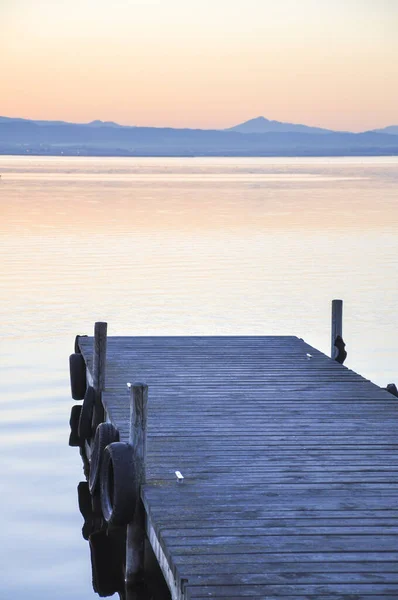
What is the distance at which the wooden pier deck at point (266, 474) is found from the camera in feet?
24.9

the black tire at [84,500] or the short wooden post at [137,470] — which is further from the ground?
the short wooden post at [137,470]

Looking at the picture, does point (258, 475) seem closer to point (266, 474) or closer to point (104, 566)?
point (266, 474)

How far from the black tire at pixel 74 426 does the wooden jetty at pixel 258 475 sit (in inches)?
28.1

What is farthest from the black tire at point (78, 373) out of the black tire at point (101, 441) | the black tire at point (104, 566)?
the black tire at point (101, 441)

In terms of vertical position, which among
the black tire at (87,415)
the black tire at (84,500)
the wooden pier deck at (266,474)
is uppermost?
the wooden pier deck at (266,474)

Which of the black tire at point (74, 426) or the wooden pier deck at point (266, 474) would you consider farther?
the black tire at point (74, 426)

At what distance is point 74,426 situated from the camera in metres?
16.7

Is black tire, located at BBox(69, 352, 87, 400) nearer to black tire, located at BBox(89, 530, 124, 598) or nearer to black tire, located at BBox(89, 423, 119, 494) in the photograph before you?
black tire, located at BBox(89, 530, 124, 598)

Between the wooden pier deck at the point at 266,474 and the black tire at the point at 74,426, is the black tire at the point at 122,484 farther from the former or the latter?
the black tire at the point at 74,426

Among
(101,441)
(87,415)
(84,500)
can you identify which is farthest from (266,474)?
(87,415)

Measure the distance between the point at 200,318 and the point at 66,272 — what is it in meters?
9.08

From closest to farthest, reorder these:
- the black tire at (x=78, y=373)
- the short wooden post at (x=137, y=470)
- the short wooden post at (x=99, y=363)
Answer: the short wooden post at (x=137, y=470)
the short wooden post at (x=99, y=363)
the black tire at (x=78, y=373)

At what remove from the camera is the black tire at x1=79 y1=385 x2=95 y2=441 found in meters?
14.5

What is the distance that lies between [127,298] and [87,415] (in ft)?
46.9
